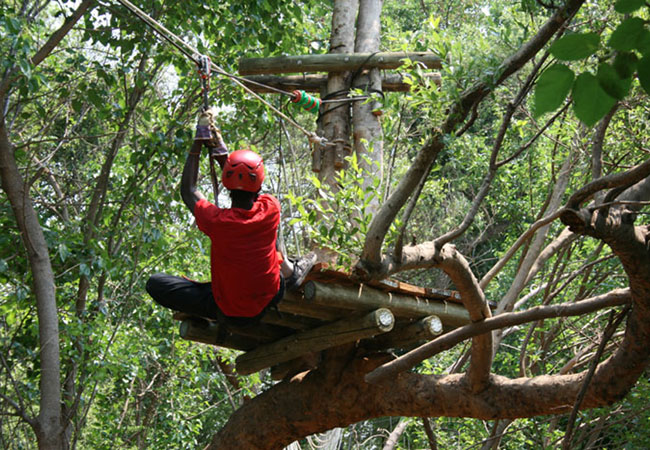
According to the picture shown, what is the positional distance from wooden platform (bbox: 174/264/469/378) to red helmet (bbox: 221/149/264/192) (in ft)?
1.72

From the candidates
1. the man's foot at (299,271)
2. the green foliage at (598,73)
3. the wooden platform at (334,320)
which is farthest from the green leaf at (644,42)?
the man's foot at (299,271)

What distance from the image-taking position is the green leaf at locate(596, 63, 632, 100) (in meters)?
1.23

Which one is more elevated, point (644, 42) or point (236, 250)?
point (236, 250)

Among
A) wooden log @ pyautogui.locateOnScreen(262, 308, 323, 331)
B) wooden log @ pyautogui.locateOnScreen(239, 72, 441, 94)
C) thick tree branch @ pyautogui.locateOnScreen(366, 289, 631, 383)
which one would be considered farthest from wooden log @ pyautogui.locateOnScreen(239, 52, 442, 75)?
thick tree branch @ pyautogui.locateOnScreen(366, 289, 631, 383)

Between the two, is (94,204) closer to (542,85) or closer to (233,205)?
(233,205)

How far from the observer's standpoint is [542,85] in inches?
47.9

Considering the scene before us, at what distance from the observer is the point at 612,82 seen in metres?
1.23

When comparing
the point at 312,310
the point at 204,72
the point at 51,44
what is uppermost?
the point at 51,44

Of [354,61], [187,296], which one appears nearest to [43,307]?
[187,296]

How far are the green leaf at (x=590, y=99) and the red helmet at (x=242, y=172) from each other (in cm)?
239

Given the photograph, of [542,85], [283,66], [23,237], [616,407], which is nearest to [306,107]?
[283,66]

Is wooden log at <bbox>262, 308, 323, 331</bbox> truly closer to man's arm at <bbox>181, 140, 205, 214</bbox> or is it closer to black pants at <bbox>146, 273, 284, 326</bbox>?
black pants at <bbox>146, 273, 284, 326</bbox>

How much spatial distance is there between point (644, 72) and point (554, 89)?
0.46ft

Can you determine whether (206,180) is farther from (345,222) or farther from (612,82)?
(612,82)
